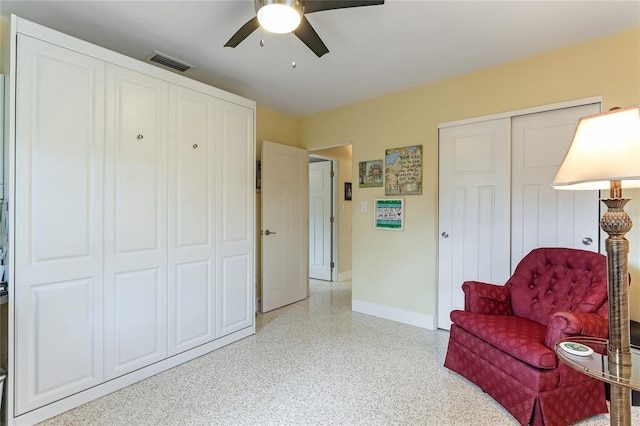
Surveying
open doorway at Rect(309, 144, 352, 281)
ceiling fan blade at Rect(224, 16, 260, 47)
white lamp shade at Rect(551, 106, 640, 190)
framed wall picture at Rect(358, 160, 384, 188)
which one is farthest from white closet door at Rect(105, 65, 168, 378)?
open doorway at Rect(309, 144, 352, 281)

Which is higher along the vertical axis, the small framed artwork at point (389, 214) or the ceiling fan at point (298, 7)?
the ceiling fan at point (298, 7)

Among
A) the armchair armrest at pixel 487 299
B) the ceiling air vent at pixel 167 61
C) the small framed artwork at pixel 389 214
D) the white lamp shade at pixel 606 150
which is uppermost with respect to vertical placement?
the ceiling air vent at pixel 167 61

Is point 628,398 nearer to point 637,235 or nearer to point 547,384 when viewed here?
point 547,384

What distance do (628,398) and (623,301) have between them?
325 millimetres

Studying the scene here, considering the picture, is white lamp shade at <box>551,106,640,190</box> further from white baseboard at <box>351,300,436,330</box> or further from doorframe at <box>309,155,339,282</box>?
doorframe at <box>309,155,339,282</box>

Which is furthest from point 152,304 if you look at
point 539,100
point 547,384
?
point 539,100

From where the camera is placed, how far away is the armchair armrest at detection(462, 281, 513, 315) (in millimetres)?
2273

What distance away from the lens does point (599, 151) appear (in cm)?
101

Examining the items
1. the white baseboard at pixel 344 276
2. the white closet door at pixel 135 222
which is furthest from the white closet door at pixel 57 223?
the white baseboard at pixel 344 276

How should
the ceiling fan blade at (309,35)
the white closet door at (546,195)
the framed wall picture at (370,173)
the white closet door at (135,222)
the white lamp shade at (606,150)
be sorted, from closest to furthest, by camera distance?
the white lamp shade at (606,150) → the ceiling fan blade at (309,35) → the white closet door at (135,222) → the white closet door at (546,195) → the framed wall picture at (370,173)

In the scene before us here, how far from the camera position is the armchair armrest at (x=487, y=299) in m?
2.27

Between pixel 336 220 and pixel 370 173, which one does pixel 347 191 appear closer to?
pixel 336 220

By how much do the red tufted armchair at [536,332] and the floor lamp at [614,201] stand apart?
657 mm

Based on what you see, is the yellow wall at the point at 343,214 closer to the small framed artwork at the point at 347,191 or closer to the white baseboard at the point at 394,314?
the small framed artwork at the point at 347,191
